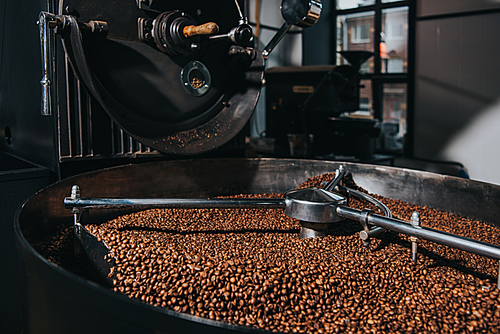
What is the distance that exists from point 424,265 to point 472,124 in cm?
463

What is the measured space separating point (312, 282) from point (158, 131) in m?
0.76

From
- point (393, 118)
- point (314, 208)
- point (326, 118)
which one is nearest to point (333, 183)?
point (314, 208)

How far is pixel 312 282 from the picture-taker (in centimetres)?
89

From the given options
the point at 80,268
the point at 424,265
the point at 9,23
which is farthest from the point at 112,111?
the point at 424,265

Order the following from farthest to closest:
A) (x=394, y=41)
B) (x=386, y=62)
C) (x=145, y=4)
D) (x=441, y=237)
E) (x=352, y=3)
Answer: (x=352, y=3)
(x=386, y=62)
(x=394, y=41)
(x=145, y=4)
(x=441, y=237)

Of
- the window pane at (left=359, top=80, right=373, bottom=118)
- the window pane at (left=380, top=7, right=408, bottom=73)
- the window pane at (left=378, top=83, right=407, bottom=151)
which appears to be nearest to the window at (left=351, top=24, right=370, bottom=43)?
the window pane at (left=380, top=7, right=408, bottom=73)

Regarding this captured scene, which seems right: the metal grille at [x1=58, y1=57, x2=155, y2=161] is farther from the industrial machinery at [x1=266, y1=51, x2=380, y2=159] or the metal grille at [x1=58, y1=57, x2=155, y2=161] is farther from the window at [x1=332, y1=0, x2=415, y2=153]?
the window at [x1=332, y1=0, x2=415, y2=153]

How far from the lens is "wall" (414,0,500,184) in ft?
15.4

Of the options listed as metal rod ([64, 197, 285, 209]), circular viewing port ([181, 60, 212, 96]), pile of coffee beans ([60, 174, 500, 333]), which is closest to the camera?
pile of coffee beans ([60, 174, 500, 333])

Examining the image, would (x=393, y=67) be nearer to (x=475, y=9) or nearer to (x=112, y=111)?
(x=475, y=9)

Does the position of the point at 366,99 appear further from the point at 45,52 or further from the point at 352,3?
the point at 45,52

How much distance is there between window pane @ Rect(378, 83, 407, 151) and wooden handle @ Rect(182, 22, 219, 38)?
463cm

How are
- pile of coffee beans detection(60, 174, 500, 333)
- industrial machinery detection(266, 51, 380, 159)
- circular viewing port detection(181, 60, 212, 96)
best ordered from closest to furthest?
pile of coffee beans detection(60, 174, 500, 333), circular viewing port detection(181, 60, 212, 96), industrial machinery detection(266, 51, 380, 159)

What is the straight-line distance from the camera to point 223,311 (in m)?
0.84
